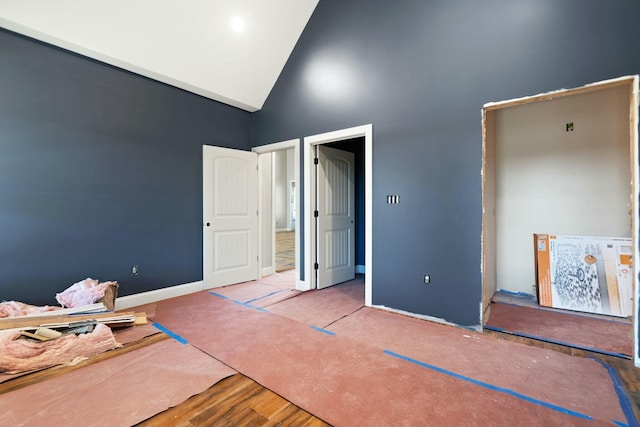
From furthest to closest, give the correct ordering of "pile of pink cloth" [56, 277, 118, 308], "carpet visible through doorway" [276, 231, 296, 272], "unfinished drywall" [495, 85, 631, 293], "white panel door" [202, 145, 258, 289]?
1. "carpet visible through doorway" [276, 231, 296, 272]
2. "white panel door" [202, 145, 258, 289]
3. "unfinished drywall" [495, 85, 631, 293]
4. "pile of pink cloth" [56, 277, 118, 308]

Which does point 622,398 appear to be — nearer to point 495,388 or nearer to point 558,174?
point 495,388

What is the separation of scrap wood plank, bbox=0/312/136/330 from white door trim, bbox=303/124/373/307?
218 centimetres

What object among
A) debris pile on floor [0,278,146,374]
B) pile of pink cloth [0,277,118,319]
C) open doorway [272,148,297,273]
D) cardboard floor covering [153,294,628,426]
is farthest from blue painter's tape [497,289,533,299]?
open doorway [272,148,297,273]

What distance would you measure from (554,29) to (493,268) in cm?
273

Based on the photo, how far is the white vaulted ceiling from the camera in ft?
9.23

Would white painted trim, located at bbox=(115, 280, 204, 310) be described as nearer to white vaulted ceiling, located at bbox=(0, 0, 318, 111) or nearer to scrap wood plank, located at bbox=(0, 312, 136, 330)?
scrap wood plank, located at bbox=(0, 312, 136, 330)

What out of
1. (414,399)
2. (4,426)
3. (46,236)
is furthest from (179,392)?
(46,236)

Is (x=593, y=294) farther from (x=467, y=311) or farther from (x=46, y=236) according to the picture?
(x=46, y=236)

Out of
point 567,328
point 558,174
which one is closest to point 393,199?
point 567,328

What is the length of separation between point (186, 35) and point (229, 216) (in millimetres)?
2366

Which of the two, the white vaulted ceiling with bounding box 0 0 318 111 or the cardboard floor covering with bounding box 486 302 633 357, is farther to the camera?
the white vaulted ceiling with bounding box 0 0 318 111

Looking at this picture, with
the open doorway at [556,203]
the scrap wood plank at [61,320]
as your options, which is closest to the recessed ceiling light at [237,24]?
the open doorway at [556,203]

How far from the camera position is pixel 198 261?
166 inches

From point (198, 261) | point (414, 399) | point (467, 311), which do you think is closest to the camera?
point (414, 399)
